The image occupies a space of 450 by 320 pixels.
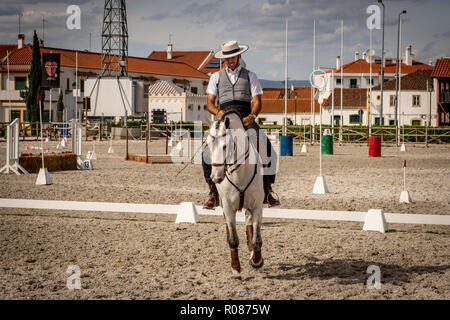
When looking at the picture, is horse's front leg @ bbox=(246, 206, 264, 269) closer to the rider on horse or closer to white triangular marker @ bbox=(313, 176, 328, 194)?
the rider on horse

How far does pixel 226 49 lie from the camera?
757cm

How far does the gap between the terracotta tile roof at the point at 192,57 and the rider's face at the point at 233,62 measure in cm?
10485

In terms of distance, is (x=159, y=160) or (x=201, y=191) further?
(x=159, y=160)

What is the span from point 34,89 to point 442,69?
4869cm

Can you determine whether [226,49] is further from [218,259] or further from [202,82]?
[202,82]

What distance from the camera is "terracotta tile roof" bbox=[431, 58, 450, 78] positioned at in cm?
6975

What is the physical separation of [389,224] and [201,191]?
19.9 ft

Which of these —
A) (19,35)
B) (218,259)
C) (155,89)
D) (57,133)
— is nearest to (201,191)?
(218,259)

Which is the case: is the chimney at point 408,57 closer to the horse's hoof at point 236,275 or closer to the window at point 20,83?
the window at point 20,83

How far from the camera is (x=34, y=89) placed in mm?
65500

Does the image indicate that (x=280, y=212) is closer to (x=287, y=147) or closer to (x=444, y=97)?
(x=287, y=147)

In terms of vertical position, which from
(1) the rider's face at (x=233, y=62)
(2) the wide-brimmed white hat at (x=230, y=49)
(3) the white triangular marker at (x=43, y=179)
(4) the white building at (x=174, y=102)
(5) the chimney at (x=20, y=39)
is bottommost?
(3) the white triangular marker at (x=43, y=179)

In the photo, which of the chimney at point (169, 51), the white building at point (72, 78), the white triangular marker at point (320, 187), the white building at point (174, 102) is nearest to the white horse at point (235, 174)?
the white triangular marker at point (320, 187)

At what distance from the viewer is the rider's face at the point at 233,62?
7.55 meters
